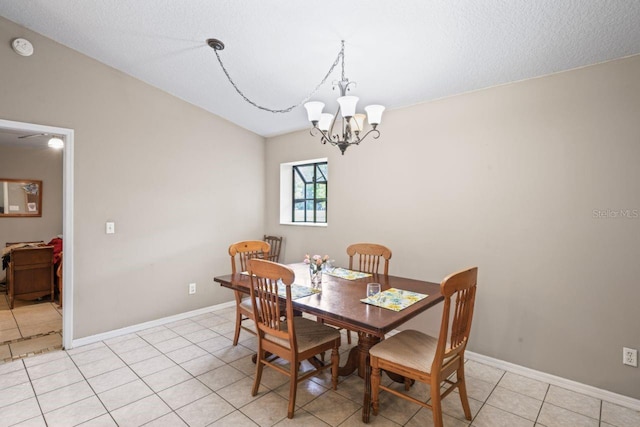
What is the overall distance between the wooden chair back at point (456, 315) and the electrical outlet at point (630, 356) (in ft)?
3.91

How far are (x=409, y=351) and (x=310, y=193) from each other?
2777 millimetres

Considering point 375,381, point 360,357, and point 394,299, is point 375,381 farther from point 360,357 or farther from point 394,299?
Answer: point 394,299

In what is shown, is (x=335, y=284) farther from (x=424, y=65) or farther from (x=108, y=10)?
(x=108, y=10)

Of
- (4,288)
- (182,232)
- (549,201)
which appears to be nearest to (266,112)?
(182,232)

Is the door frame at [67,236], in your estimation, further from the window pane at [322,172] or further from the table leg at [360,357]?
the window pane at [322,172]

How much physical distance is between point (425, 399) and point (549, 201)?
171 cm

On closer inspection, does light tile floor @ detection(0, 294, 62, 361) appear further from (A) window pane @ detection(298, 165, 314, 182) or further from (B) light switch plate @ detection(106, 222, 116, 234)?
(A) window pane @ detection(298, 165, 314, 182)

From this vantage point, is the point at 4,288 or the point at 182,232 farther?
the point at 4,288

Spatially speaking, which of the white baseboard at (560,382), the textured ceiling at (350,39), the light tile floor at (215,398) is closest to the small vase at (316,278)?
the light tile floor at (215,398)

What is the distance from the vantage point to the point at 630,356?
2.14m

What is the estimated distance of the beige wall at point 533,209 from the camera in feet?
7.15

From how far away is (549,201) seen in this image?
7.97 feet

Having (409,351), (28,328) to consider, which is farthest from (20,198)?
(409,351)

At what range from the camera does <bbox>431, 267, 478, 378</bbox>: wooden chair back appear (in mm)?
1618
